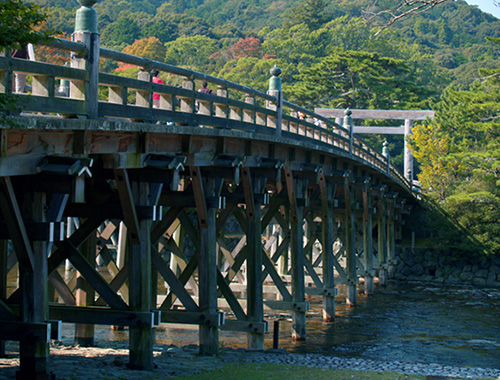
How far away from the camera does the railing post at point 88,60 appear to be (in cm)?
720

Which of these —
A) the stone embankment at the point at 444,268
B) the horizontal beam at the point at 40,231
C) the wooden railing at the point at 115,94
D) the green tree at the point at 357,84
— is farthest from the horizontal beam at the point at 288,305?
the green tree at the point at 357,84

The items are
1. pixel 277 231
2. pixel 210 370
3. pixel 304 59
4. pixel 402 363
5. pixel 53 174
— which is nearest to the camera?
pixel 53 174

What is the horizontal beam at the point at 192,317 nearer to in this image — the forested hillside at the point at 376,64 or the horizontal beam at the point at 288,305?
the forested hillside at the point at 376,64

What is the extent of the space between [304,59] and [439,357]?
55.7m

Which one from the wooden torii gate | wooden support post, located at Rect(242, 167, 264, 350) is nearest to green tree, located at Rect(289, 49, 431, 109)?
the wooden torii gate

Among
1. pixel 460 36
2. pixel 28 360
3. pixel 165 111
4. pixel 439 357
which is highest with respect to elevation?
pixel 460 36

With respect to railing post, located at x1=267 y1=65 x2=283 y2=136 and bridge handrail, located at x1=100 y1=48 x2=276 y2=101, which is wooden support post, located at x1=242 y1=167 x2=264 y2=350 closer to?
railing post, located at x1=267 y1=65 x2=283 y2=136

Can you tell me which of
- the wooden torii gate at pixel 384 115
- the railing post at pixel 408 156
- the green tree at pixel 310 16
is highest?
the green tree at pixel 310 16

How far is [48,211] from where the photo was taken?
7.22m

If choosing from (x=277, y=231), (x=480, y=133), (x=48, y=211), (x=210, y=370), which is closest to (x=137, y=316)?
(x=210, y=370)

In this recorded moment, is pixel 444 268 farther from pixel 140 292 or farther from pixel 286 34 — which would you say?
pixel 286 34

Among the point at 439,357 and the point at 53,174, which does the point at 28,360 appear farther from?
the point at 439,357

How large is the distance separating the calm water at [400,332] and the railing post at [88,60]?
20.6ft

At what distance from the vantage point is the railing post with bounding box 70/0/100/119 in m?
Result: 7.20
